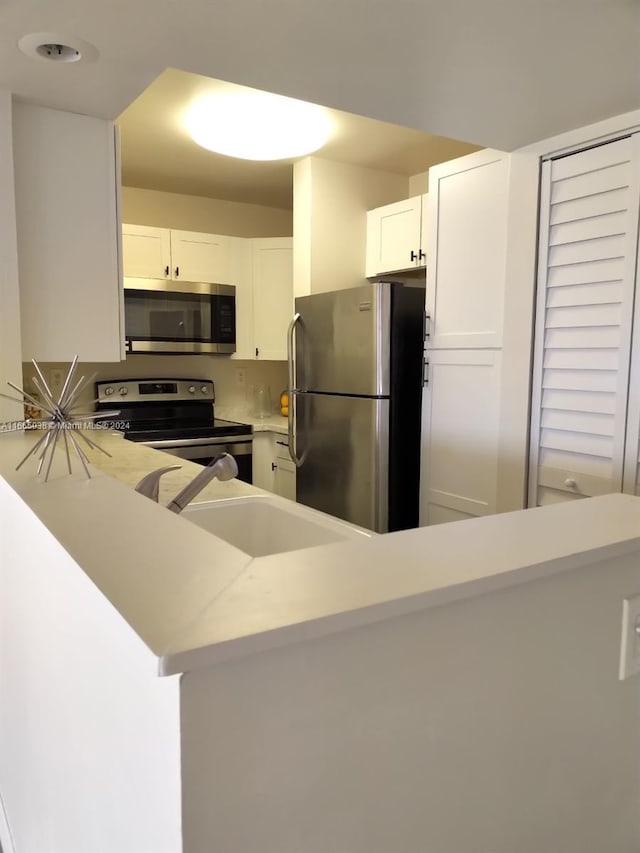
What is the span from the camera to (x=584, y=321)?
206 centimetres

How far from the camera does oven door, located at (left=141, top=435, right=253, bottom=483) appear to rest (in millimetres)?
3312

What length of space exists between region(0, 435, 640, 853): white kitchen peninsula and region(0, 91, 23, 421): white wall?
112 centimetres

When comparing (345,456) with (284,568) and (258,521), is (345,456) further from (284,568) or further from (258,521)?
(284,568)

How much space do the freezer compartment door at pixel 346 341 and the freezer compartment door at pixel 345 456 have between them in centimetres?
8

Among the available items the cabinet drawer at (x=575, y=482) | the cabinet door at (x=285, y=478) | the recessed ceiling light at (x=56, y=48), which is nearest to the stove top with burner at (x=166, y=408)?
the cabinet door at (x=285, y=478)

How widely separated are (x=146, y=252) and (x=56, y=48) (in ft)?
6.51

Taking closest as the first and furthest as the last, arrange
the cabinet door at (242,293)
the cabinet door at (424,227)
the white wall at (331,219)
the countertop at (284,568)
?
the countertop at (284,568), the cabinet door at (424,227), the white wall at (331,219), the cabinet door at (242,293)

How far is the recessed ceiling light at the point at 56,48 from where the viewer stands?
1.51 metres

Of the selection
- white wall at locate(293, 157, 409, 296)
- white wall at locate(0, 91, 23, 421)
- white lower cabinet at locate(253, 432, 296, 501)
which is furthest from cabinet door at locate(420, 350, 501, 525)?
white wall at locate(0, 91, 23, 421)

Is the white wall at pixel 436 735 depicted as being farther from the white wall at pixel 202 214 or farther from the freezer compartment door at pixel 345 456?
the white wall at pixel 202 214

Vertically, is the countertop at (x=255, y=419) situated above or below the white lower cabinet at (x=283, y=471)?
above

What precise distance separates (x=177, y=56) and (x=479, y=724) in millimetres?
1668

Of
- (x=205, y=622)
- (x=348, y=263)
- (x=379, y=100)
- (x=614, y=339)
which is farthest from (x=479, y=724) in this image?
(x=348, y=263)

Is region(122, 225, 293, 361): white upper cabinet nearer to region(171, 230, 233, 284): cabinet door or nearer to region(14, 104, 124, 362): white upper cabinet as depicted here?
region(171, 230, 233, 284): cabinet door
